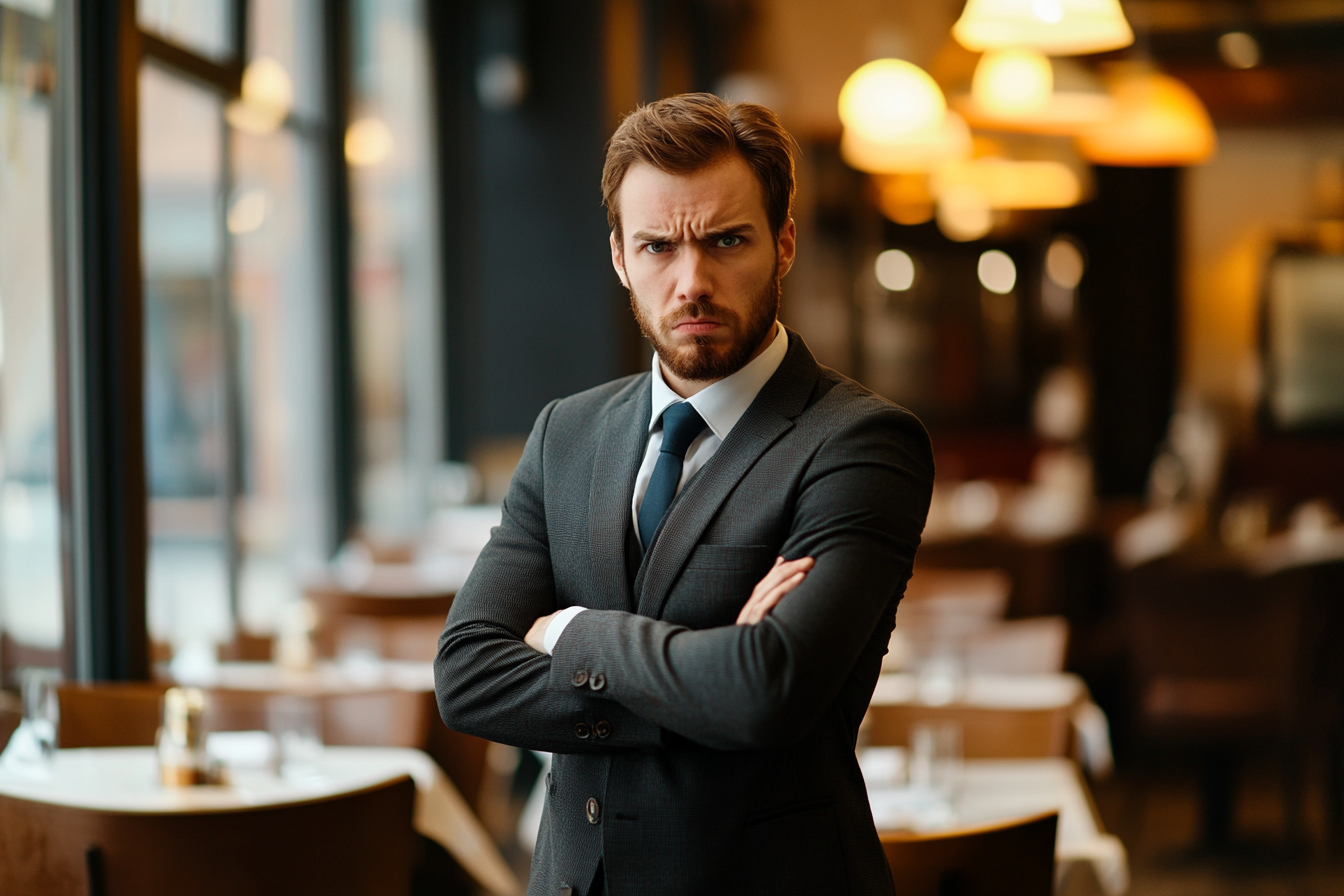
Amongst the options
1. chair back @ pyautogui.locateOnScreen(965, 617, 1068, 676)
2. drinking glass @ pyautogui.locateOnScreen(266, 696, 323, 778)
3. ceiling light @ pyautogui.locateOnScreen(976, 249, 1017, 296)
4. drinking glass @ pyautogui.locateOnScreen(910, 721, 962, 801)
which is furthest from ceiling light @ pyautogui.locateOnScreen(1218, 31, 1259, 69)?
drinking glass @ pyautogui.locateOnScreen(266, 696, 323, 778)

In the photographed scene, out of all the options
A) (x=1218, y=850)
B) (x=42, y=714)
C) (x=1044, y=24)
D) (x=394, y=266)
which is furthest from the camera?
(x=394, y=266)

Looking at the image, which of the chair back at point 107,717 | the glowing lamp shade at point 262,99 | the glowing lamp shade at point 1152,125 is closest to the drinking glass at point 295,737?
the chair back at point 107,717

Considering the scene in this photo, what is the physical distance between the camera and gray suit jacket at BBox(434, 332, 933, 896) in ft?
5.30

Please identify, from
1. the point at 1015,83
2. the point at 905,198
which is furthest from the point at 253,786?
the point at 905,198

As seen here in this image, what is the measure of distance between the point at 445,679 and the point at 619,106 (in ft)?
20.6

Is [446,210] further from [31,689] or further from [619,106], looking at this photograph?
[31,689]

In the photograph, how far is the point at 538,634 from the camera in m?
1.86

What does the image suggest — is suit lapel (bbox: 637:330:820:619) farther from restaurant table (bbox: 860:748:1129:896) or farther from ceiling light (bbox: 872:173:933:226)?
ceiling light (bbox: 872:173:933:226)

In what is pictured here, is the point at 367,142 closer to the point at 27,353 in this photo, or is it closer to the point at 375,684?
the point at 27,353

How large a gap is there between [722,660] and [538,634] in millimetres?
341

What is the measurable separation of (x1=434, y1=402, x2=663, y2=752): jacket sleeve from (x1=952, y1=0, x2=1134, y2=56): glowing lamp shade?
2489 mm

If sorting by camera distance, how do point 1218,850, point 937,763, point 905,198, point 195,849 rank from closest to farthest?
point 195,849
point 937,763
point 1218,850
point 905,198

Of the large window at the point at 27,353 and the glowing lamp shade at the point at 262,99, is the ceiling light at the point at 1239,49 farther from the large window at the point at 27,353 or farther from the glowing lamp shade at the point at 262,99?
the large window at the point at 27,353

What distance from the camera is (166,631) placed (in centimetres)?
468
